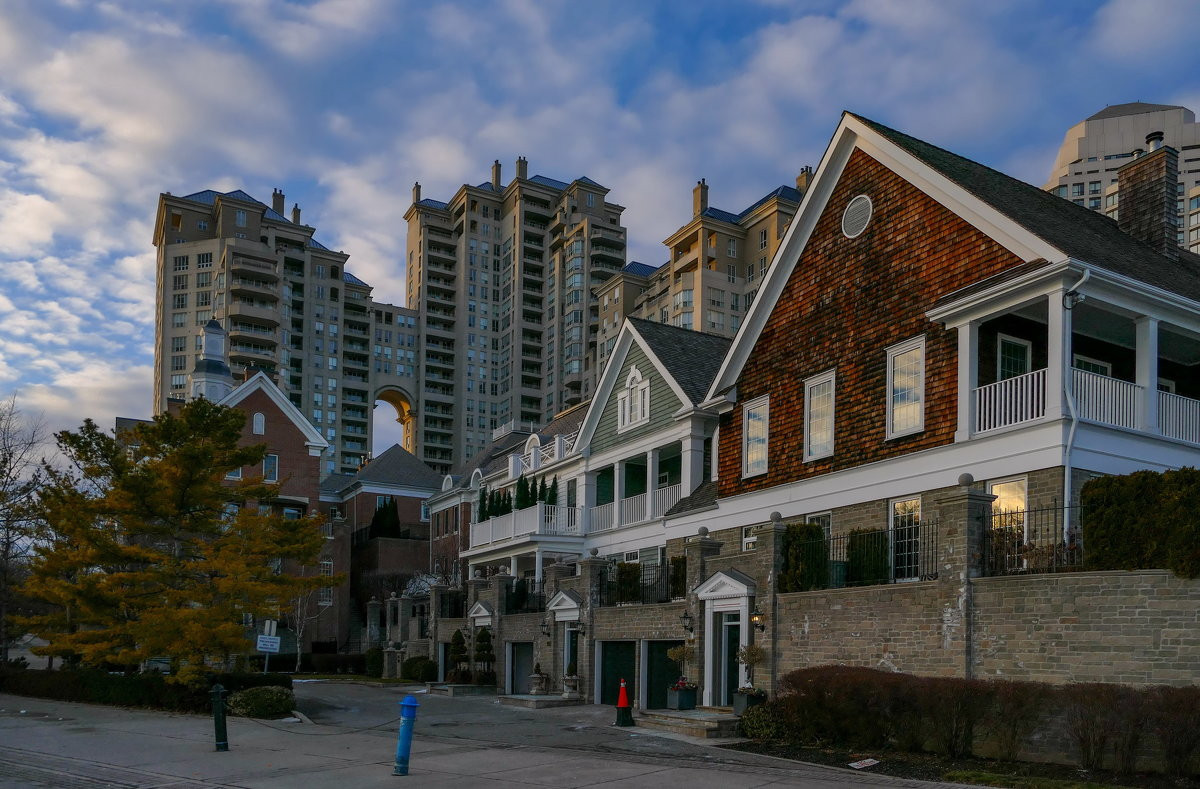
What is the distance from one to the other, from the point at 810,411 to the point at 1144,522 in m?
10.5

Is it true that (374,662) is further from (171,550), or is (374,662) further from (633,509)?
(171,550)

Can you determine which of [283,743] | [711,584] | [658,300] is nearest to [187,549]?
[283,743]

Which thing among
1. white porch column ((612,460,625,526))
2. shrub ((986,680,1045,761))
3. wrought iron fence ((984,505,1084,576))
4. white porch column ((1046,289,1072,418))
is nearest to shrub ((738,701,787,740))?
shrub ((986,680,1045,761))

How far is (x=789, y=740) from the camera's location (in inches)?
720

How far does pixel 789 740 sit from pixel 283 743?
884 centimetres

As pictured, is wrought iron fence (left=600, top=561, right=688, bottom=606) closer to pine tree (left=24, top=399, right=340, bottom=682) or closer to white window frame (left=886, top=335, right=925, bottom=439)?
white window frame (left=886, top=335, right=925, bottom=439)

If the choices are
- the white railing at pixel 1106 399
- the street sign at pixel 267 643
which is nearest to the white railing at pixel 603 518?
the street sign at pixel 267 643

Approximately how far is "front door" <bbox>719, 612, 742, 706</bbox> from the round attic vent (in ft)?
28.3

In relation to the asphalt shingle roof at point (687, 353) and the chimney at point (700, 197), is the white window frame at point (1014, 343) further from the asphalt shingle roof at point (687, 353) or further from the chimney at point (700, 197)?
the chimney at point (700, 197)

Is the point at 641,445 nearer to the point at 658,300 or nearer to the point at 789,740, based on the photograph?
the point at 789,740

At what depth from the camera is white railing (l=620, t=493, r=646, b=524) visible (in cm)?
3462

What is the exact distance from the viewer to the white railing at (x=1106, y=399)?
61.2 ft

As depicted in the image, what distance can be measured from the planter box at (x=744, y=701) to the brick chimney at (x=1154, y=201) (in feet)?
45.0

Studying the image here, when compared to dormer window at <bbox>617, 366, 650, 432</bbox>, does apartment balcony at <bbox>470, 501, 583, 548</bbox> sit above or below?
below
